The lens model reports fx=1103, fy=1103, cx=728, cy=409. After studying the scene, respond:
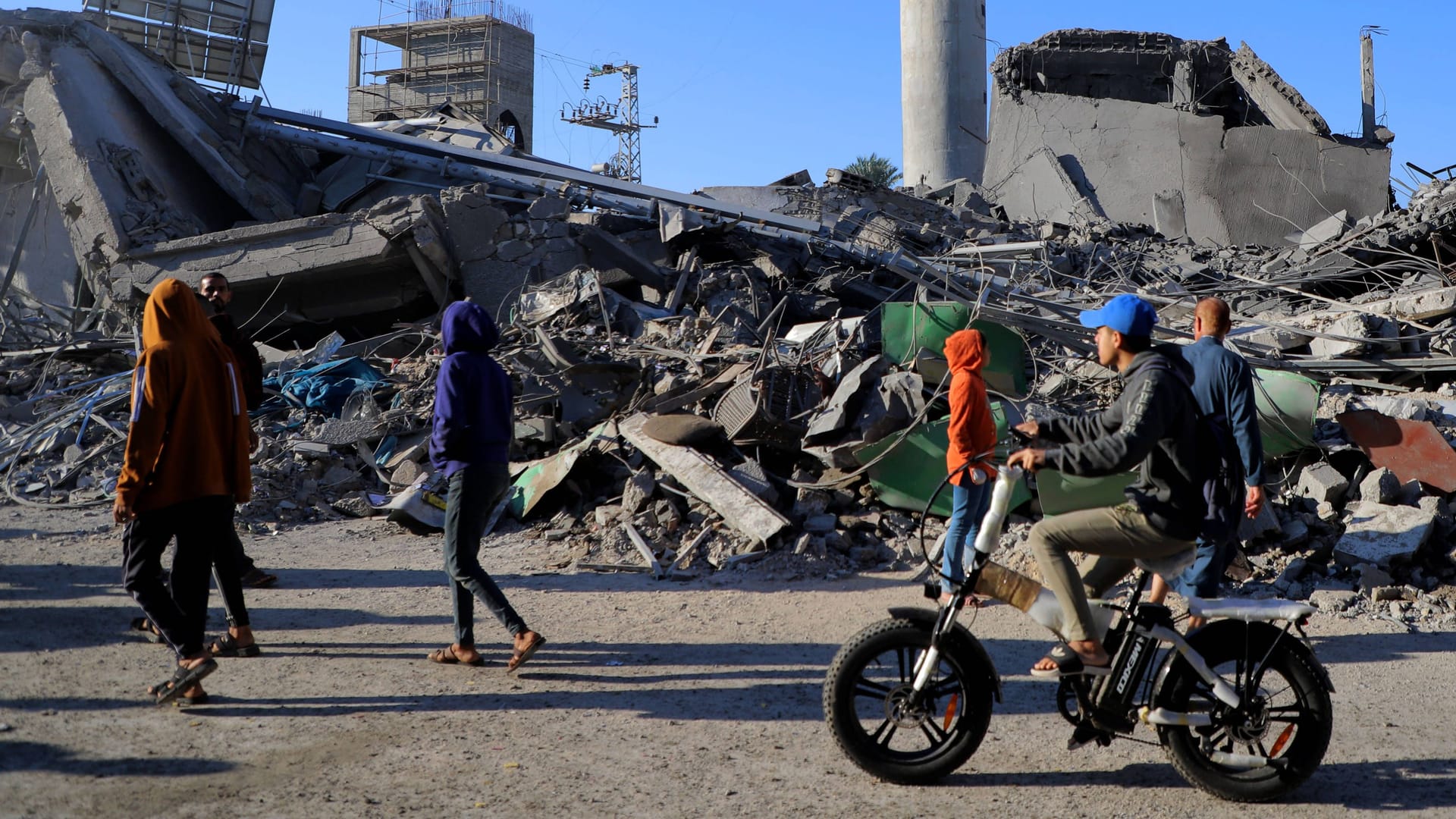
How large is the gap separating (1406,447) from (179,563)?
718 centimetres

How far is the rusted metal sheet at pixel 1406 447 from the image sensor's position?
7.03m

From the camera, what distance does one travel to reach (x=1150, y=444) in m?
3.44

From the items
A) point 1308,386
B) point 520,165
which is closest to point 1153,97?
point 520,165

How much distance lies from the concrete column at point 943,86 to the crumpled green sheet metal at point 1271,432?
1908 cm

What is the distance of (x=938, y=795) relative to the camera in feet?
11.9

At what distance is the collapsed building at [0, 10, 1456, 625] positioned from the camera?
7230mm

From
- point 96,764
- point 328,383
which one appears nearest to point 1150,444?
point 96,764

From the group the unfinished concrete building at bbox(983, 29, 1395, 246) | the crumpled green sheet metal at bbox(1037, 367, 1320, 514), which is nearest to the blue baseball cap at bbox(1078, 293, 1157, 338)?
the crumpled green sheet metal at bbox(1037, 367, 1320, 514)

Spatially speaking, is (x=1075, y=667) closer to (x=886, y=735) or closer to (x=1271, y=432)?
(x=886, y=735)

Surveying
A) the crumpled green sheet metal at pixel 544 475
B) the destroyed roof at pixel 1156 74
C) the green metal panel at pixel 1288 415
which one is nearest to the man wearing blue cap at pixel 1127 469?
the green metal panel at pixel 1288 415

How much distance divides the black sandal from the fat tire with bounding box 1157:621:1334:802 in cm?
386

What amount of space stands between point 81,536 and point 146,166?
6992mm

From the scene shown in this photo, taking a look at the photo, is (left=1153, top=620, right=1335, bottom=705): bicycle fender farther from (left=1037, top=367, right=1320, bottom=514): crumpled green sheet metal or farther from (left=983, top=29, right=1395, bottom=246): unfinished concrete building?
(left=983, top=29, right=1395, bottom=246): unfinished concrete building

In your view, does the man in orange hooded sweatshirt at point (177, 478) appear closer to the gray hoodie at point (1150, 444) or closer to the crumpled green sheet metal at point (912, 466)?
the gray hoodie at point (1150, 444)
